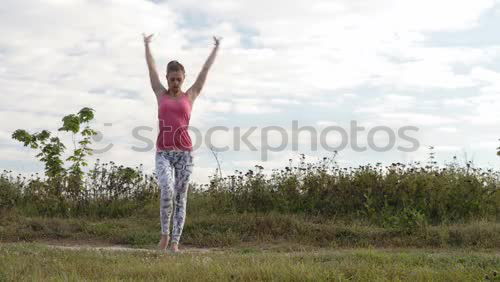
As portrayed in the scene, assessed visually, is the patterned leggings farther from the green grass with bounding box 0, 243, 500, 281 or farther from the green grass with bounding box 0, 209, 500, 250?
the green grass with bounding box 0, 209, 500, 250

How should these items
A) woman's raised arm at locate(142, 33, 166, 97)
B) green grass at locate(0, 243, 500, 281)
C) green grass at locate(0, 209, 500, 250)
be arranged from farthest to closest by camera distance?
Answer: green grass at locate(0, 209, 500, 250)
woman's raised arm at locate(142, 33, 166, 97)
green grass at locate(0, 243, 500, 281)

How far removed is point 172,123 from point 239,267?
2.44m

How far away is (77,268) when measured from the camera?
711 centimetres

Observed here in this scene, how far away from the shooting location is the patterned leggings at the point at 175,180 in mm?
8451

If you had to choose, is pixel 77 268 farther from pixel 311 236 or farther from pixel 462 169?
pixel 462 169

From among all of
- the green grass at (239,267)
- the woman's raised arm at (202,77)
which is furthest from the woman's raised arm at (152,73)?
the green grass at (239,267)

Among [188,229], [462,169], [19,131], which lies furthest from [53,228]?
[462,169]

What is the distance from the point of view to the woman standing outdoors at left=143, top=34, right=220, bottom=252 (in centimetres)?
851

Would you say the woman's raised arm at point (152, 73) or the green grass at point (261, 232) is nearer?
the woman's raised arm at point (152, 73)

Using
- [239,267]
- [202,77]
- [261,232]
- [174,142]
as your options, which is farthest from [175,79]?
[261,232]

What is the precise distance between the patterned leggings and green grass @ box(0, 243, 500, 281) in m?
0.75

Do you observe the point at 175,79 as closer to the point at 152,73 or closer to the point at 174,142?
the point at 152,73

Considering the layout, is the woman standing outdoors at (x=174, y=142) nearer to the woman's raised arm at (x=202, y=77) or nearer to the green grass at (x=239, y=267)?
the woman's raised arm at (x=202, y=77)

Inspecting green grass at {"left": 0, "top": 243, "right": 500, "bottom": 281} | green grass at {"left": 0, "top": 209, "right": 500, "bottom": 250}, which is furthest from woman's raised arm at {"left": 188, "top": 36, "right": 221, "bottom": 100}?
green grass at {"left": 0, "top": 209, "right": 500, "bottom": 250}
